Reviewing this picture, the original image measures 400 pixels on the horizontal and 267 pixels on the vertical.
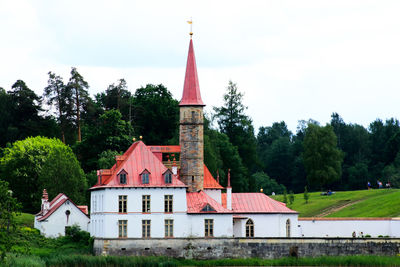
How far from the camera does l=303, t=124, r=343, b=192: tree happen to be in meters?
126

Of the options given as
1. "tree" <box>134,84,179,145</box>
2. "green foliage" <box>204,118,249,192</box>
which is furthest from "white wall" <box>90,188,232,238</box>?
"tree" <box>134,84,179,145</box>

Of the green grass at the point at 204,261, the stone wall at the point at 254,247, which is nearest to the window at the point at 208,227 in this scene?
the stone wall at the point at 254,247

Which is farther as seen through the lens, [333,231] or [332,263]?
[333,231]

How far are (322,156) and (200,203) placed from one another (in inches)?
2356

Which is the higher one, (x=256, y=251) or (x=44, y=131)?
(x=44, y=131)

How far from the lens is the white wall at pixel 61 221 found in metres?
78.3

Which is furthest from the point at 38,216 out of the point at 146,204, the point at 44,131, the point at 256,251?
the point at 44,131

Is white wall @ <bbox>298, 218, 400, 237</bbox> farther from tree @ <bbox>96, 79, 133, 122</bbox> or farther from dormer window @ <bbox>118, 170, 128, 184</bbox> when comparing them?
tree @ <bbox>96, 79, 133, 122</bbox>

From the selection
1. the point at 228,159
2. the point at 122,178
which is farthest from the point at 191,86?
the point at 228,159

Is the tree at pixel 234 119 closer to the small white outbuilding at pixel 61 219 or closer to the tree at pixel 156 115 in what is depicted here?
the tree at pixel 156 115

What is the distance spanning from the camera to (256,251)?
6850 cm

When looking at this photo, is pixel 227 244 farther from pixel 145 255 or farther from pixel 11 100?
pixel 11 100

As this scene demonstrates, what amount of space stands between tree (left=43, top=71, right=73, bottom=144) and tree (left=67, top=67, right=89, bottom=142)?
0.72 meters

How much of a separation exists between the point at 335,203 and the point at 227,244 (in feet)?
134
